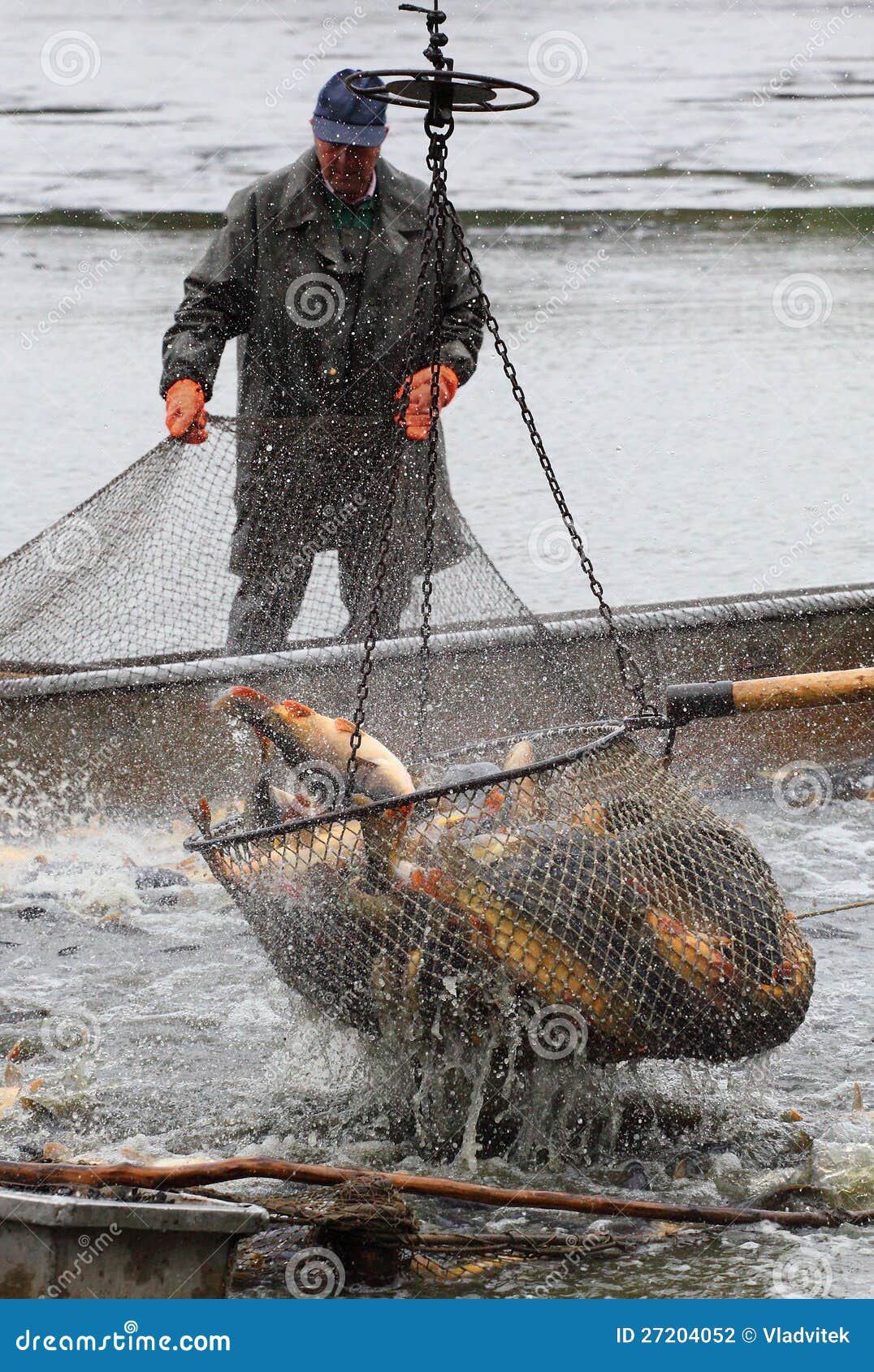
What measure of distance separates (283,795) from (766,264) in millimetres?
12569

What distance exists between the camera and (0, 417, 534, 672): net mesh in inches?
240

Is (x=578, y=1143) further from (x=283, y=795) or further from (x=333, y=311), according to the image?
(x=333, y=311)

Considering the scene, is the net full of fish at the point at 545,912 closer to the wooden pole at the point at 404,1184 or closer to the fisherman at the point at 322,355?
the wooden pole at the point at 404,1184

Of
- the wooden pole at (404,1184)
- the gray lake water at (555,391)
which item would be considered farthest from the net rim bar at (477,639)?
the wooden pole at (404,1184)

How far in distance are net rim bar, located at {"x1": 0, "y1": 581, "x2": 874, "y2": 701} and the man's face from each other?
1600 mm

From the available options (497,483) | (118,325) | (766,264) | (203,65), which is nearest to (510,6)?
(203,65)

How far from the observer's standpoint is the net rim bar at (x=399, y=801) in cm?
356

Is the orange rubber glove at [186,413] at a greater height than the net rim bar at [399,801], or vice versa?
the orange rubber glove at [186,413]

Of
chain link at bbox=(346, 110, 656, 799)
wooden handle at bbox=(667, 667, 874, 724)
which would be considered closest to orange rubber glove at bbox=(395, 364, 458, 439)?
chain link at bbox=(346, 110, 656, 799)

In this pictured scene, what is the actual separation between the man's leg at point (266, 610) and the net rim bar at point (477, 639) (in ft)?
0.32

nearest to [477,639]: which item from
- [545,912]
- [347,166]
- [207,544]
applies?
→ [207,544]

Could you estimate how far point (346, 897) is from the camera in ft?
12.2

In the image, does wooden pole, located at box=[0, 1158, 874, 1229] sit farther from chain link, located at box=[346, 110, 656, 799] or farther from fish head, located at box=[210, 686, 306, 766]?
fish head, located at box=[210, 686, 306, 766]

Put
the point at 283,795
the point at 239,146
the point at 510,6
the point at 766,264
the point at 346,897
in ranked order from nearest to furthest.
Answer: the point at 346,897
the point at 283,795
the point at 766,264
the point at 239,146
the point at 510,6
